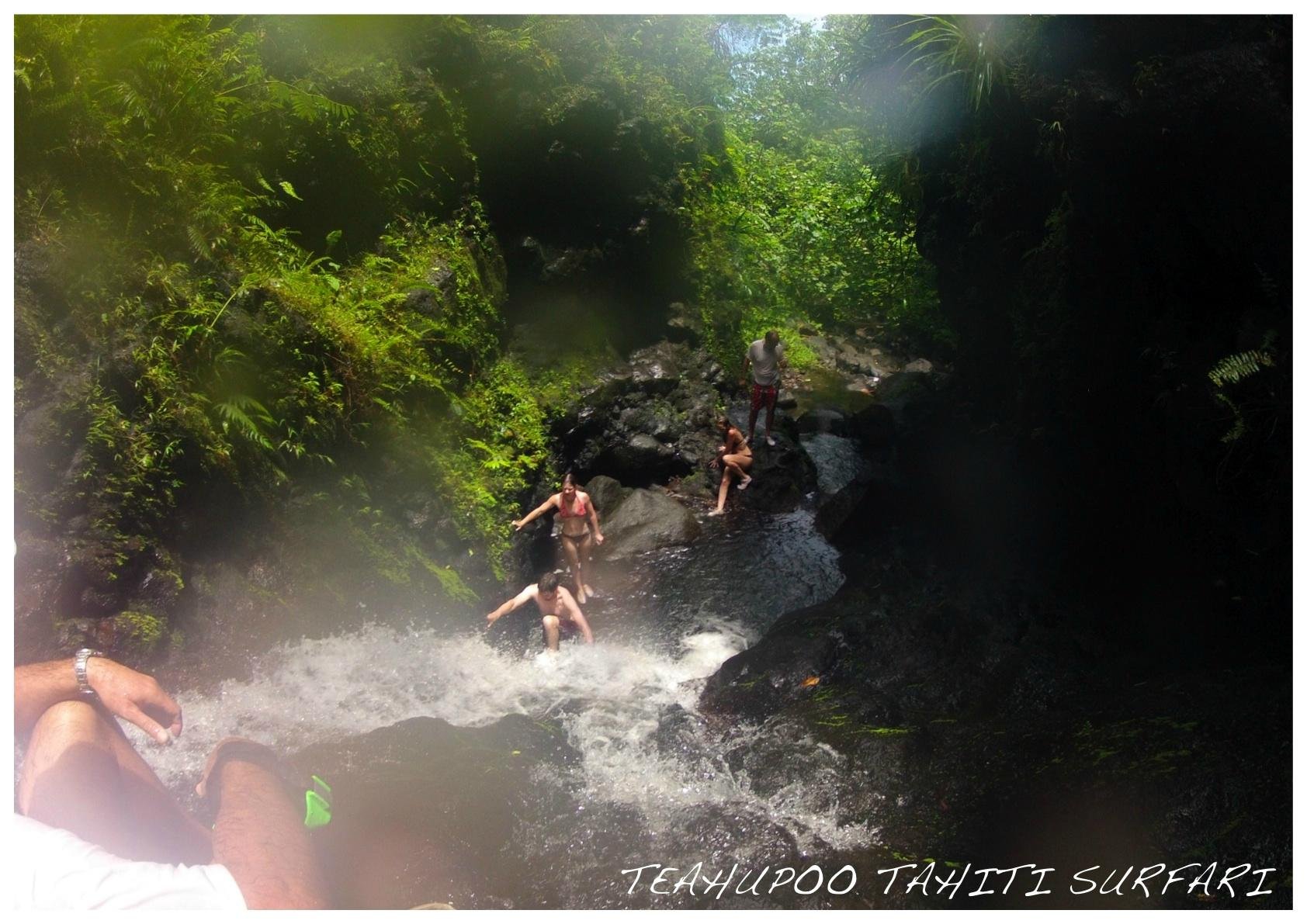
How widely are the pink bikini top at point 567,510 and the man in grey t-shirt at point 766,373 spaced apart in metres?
3.65

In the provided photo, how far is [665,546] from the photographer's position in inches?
372

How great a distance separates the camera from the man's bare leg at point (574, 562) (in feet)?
27.7

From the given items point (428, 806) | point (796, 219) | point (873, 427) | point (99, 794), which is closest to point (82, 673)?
point (99, 794)

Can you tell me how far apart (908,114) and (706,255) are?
4758 mm

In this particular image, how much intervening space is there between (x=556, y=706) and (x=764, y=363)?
20.5ft

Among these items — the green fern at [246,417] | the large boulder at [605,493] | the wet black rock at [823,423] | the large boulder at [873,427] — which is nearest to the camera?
the green fern at [246,417]

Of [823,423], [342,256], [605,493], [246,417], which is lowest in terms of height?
[605,493]

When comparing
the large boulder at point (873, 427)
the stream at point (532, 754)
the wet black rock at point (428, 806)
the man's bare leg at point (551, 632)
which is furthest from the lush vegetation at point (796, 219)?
the wet black rock at point (428, 806)

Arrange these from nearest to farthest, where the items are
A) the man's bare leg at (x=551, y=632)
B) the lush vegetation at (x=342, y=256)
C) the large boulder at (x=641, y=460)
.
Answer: the lush vegetation at (x=342, y=256) < the man's bare leg at (x=551, y=632) < the large boulder at (x=641, y=460)

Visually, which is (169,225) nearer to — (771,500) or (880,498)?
(771,500)

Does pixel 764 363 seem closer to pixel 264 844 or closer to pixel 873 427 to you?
pixel 873 427

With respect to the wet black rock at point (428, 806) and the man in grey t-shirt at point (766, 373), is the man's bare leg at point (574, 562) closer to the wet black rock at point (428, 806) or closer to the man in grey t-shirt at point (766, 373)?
the wet black rock at point (428, 806)

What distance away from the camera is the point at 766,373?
1112 centimetres

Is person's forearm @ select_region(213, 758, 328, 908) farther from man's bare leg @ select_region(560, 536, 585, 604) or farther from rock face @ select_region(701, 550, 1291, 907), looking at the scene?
man's bare leg @ select_region(560, 536, 585, 604)
